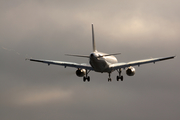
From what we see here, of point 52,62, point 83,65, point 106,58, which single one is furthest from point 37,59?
point 106,58

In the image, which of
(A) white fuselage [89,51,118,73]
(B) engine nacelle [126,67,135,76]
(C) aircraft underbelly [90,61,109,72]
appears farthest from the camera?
(B) engine nacelle [126,67,135,76]

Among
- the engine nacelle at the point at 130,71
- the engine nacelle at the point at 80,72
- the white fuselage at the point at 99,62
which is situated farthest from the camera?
the engine nacelle at the point at 80,72

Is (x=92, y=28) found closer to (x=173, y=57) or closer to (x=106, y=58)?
(x=106, y=58)

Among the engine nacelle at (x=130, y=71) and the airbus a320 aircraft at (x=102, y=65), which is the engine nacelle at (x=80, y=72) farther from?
the engine nacelle at (x=130, y=71)

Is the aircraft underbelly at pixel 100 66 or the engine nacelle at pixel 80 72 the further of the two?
the engine nacelle at pixel 80 72

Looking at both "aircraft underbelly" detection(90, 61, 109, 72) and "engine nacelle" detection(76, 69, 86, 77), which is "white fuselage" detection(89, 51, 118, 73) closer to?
"aircraft underbelly" detection(90, 61, 109, 72)

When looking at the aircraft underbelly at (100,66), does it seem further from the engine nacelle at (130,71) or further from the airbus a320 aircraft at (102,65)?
the engine nacelle at (130,71)

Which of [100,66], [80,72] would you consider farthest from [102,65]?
[80,72]

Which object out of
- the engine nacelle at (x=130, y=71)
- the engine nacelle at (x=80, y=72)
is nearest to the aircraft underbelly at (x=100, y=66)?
the engine nacelle at (x=130, y=71)

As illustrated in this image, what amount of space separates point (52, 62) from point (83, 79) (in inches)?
401

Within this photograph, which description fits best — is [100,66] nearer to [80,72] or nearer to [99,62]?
[99,62]

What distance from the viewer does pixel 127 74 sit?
89500 mm

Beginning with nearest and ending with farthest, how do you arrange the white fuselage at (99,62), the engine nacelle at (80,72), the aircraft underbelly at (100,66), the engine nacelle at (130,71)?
the white fuselage at (99,62) → the aircraft underbelly at (100,66) → the engine nacelle at (130,71) → the engine nacelle at (80,72)

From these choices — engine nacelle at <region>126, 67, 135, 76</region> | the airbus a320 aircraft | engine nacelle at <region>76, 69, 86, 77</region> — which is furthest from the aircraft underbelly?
engine nacelle at <region>76, 69, 86, 77</region>
